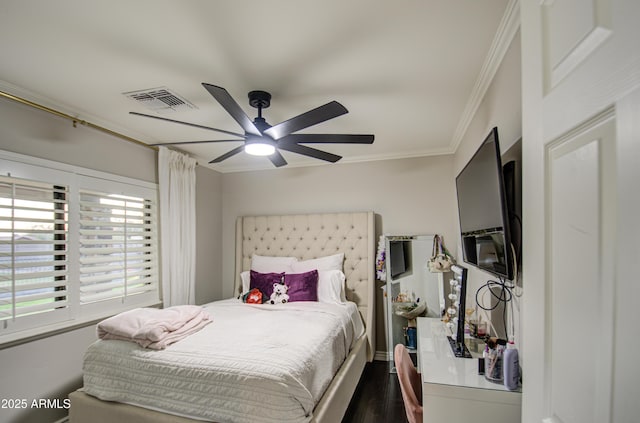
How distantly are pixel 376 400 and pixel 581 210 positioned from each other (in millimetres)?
2781

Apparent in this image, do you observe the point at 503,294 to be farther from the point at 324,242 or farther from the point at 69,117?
the point at 69,117

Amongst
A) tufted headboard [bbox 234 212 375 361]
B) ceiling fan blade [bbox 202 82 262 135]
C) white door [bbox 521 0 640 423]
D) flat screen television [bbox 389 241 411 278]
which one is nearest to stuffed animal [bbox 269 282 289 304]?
tufted headboard [bbox 234 212 375 361]

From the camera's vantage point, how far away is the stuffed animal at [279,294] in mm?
3349

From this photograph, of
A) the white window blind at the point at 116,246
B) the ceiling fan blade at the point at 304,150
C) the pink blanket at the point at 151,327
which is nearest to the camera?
the pink blanket at the point at 151,327

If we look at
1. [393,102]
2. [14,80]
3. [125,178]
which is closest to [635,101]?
[393,102]

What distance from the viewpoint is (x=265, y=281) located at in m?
3.53

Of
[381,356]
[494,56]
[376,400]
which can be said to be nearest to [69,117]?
[494,56]

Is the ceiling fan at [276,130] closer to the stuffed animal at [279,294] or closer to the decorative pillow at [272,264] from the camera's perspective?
the stuffed animal at [279,294]

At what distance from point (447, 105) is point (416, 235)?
5.28 feet

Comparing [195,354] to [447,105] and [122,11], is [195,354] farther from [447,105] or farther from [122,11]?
[447,105]

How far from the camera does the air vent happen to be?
7.36 feet

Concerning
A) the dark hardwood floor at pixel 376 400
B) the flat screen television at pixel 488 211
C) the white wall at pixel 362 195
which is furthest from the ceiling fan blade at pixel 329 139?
the dark hardwood floor at pixel 376 400

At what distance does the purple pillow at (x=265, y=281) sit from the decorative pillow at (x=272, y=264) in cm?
22

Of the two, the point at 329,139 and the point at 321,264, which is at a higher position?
the point at 329,139
